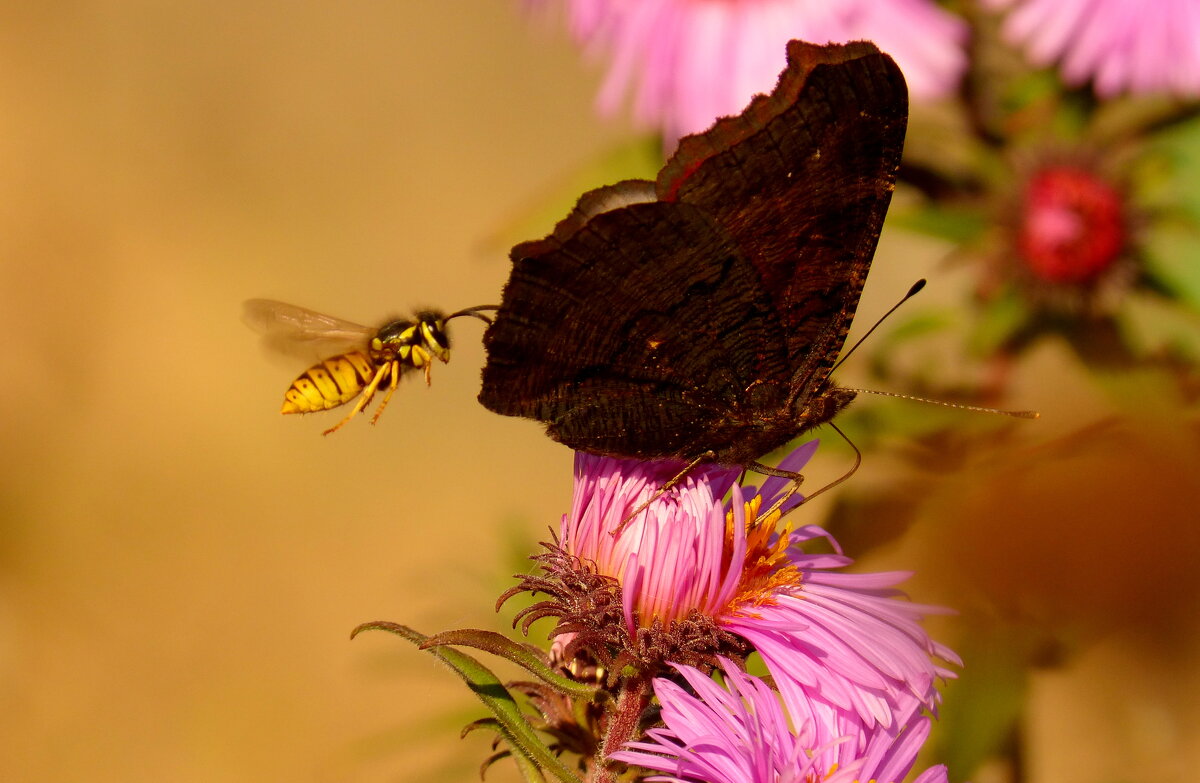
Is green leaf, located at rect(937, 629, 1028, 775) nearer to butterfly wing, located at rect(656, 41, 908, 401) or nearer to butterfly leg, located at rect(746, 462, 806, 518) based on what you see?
butterfly leg, located at rect(746, 462, 806, 518)

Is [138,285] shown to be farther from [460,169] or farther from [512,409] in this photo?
[512,409]

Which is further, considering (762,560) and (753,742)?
(762,560)

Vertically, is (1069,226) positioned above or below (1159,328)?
above

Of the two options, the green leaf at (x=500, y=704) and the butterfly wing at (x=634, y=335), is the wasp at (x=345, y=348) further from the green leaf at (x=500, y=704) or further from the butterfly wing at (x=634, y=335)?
the green leaf at (x=500, y=704)

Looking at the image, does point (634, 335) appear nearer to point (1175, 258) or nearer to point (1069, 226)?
point (1069, 226)

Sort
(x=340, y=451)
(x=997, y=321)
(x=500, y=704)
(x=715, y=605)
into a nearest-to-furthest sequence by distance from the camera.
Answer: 1. (x=500, y=704)
2. (x=715, y=605)
3. (x=997, y=321)
4. (x=340, y=451)

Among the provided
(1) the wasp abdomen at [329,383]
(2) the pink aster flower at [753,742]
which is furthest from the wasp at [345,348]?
(2) the pink aster flower at [753,742]

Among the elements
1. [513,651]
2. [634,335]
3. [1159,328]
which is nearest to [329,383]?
[634,335]
